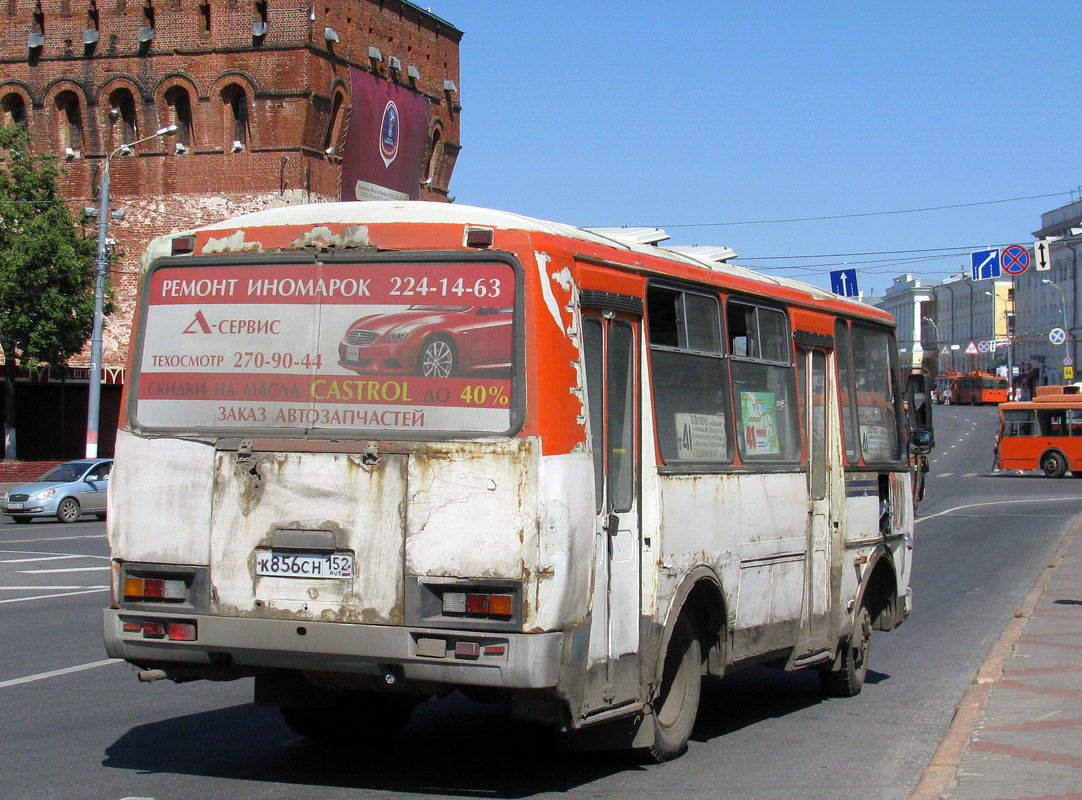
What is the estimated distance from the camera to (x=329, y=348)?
21.4 ft

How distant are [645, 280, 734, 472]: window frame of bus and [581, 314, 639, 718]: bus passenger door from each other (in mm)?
295

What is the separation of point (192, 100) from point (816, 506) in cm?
4595

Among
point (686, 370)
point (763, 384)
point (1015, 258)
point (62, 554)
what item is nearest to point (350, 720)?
point (686, 370)

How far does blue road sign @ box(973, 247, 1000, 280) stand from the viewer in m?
38.6

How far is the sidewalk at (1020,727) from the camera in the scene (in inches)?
268

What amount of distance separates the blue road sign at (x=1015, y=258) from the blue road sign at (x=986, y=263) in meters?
2.00

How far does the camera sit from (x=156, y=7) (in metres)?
51.9

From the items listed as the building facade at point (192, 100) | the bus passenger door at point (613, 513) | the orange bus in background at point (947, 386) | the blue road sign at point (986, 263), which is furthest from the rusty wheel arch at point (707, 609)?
the orange bus in background at point (947, 386)

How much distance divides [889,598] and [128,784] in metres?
6.04

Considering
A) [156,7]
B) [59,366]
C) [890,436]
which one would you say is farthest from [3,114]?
[890,436]

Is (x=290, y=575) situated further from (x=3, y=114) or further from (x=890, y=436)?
(x=3, y=114)

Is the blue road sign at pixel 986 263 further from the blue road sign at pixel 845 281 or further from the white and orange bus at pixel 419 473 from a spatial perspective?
the white and orange bus at pixel 419 473

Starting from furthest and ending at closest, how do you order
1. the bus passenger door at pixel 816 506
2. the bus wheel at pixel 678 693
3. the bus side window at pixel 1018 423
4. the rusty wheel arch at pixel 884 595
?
the bus side window at pixel 1018 423 < the rusty wheel arch at pixel 884 595 < the bus passenger door at pixel 816 506 < the bus wheel at pixel 678 693

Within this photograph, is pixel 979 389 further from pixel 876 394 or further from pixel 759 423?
pixel 759 423
